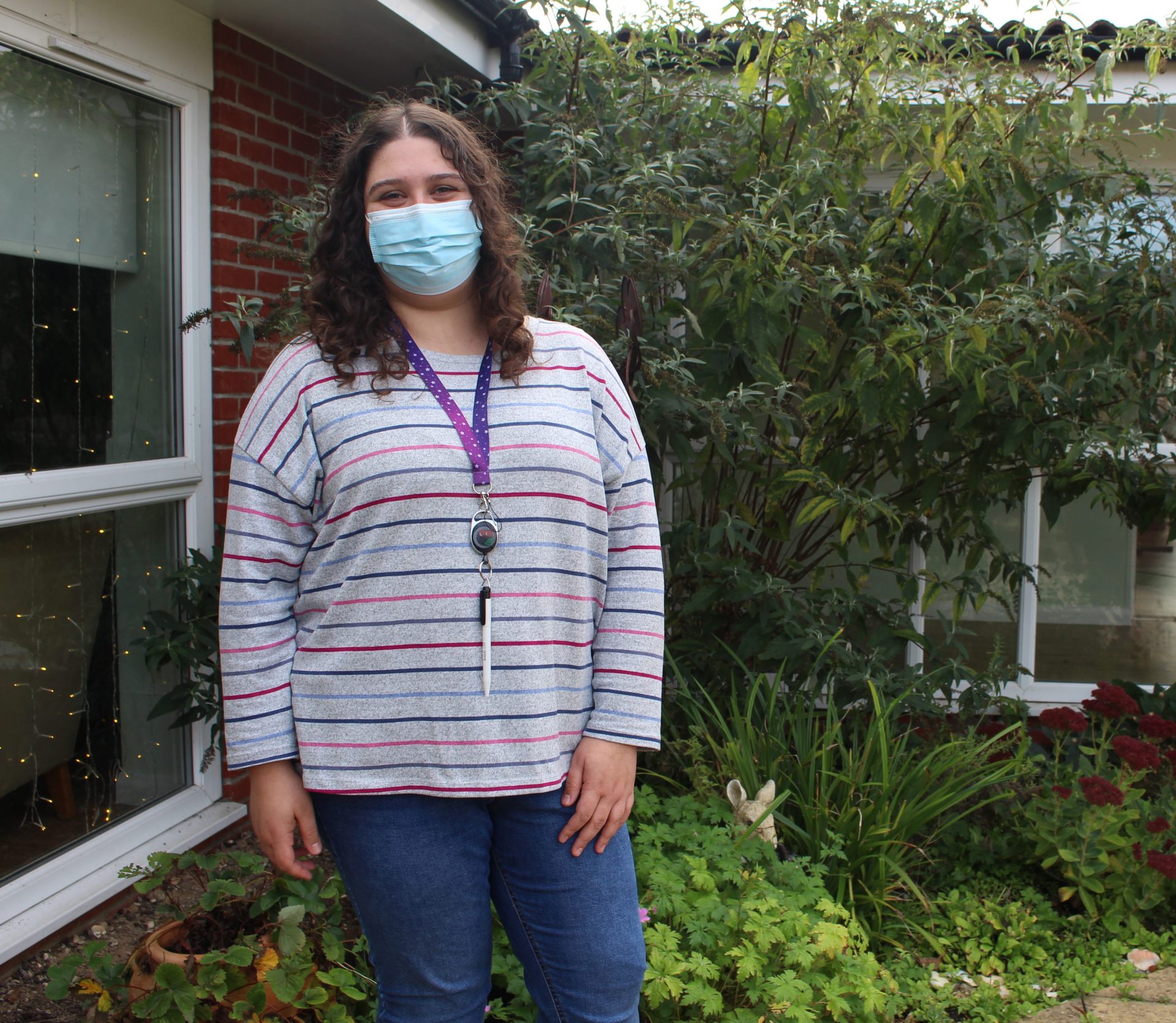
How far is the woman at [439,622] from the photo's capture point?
133 cm

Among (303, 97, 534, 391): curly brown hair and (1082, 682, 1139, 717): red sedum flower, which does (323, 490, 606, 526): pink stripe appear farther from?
(1082, 682, 1139, 717): red sedum flower

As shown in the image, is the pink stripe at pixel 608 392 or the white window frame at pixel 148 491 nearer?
the pink stripe at pixel 608 392

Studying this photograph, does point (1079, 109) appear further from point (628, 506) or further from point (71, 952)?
point (71, 952)

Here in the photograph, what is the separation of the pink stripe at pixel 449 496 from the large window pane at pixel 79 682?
5.39 ft

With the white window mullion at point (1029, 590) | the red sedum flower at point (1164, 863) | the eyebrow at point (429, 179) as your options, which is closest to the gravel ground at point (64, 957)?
the eyebrow at point (429, 179)

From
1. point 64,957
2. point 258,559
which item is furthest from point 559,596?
point 64,957

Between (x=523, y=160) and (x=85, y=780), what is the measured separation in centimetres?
224

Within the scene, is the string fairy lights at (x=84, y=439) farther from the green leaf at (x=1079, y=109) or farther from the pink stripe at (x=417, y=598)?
the green leaf at (x=1079, y=109)

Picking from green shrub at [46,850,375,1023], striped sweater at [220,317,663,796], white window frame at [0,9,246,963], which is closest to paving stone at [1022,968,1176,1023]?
green shrub at [46,850,375,1023]

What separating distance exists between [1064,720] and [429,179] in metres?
2.60

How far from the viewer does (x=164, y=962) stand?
200 centimetres

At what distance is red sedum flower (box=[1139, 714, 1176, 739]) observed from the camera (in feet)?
10.5

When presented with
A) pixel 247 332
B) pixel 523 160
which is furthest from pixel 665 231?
pixel 247 332

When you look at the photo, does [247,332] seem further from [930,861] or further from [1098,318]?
[1098,318]
